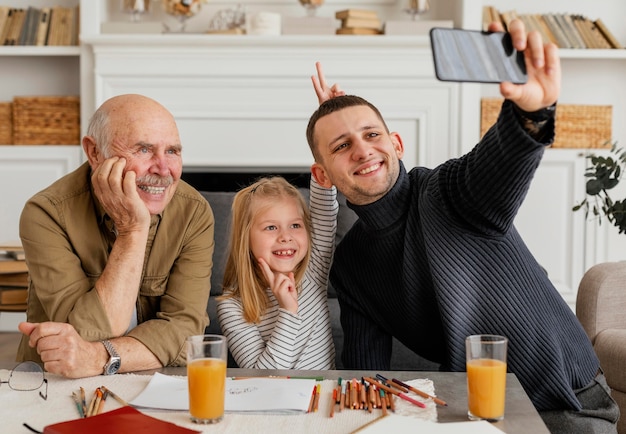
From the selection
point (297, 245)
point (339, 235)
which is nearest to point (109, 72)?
point (339, 235)

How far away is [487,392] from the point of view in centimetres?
114

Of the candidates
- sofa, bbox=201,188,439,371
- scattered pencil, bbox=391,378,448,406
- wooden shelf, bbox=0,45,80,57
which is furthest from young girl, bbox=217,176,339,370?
wooden shelf, bbox=0,45,80,57

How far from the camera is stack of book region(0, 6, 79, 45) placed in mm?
4383

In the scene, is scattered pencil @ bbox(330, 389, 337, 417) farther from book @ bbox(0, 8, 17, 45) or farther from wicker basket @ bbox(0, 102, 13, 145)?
book @ bbox(0, 8, 17, 45)

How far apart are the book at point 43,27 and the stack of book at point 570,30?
247cm

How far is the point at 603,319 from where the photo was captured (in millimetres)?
2426

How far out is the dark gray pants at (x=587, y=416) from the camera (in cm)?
160

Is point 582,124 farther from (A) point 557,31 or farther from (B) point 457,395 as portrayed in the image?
(B) point 457,395

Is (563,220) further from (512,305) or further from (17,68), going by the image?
(17,68)

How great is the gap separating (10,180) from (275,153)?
56.7 inches

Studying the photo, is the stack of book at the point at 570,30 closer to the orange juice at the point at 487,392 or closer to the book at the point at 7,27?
the book at the point at 7,27

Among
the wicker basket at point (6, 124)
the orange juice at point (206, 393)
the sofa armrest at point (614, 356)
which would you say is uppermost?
the wicker basket at point (6, 124)

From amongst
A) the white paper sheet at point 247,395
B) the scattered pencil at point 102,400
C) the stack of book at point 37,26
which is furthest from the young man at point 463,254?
the stack of book at point 37,26

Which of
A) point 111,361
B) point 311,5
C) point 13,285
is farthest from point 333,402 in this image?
point 311,5
